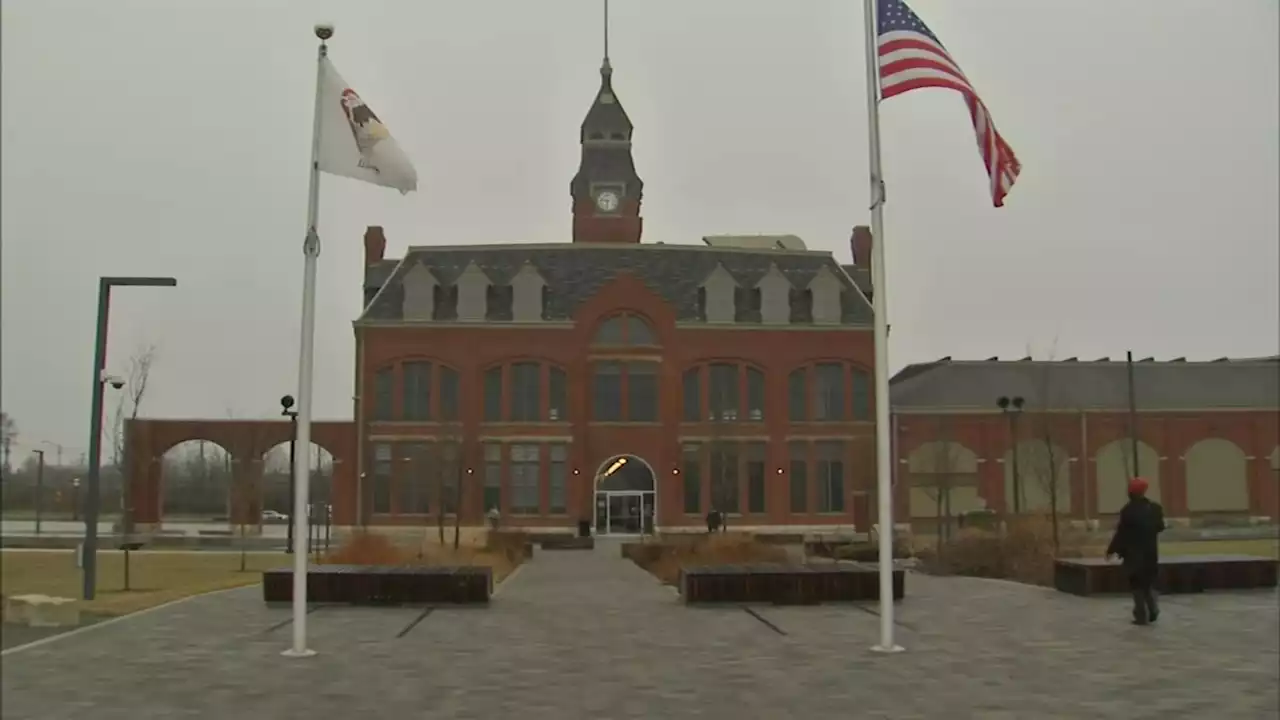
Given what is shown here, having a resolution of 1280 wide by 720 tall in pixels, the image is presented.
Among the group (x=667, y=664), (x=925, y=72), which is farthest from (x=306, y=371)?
(x=925, y=72)

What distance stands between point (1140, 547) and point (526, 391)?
4252cm

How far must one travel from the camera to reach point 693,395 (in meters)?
54.4

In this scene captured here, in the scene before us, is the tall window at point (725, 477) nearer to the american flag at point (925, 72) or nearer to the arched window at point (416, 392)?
the arched window at point (416, 392)

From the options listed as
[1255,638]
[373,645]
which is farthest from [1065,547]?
[373,645]

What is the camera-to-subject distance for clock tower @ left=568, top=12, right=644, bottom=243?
65.9m

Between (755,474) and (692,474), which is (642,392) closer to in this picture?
(692,474)

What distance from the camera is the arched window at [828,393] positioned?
179 feet

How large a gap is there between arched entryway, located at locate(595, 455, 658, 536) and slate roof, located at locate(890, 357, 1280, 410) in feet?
42.6

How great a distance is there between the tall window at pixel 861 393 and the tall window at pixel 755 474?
16.2ft

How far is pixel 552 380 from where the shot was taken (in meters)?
53.8

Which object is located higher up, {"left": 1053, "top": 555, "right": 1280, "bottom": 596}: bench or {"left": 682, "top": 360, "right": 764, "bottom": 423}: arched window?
{"left": 682, "top": 360, "right": 764, "bottom": 423}: arched window

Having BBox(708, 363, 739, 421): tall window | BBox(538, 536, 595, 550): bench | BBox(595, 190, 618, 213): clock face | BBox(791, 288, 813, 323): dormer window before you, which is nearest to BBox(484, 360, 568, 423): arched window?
BBox(708, 363, 739, 421): tall window

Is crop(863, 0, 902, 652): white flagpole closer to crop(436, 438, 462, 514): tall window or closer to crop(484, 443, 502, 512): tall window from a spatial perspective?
crop(436, 438, 462, 514): tall window

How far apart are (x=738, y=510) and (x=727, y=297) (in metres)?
10.4
